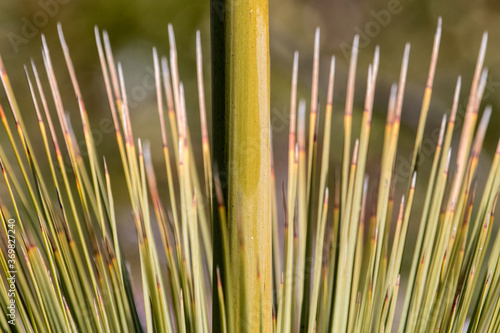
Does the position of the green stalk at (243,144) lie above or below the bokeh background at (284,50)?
below

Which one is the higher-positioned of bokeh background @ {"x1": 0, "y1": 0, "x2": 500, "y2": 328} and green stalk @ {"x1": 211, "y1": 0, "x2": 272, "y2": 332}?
bokeh background @ {"x1": 0, "y1": 0, "x2": 500, "y2": 328}

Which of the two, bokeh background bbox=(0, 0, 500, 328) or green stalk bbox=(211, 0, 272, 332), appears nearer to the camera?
green stalk bbox=(211, 0, 272, 332)

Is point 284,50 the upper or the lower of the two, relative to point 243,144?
upper

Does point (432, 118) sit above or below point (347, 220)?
above

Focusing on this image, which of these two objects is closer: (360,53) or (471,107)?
(471,107)

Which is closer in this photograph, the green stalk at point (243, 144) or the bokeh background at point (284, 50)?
the green stalk at point (243, 144)

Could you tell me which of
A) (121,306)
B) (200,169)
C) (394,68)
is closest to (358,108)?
(394,68)

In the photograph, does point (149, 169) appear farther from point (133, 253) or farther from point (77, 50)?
point (77, 50)

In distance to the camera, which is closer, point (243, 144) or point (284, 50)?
point (243, 144)
